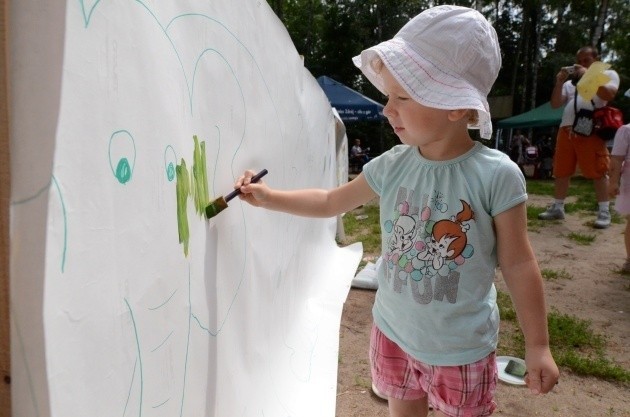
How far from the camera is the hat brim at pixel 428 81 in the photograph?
1.22 meters

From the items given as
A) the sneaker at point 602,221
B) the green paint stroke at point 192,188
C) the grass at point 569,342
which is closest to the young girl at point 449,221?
the green paint stroke at point 192,188

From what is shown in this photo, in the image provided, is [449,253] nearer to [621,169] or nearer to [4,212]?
[4,212]

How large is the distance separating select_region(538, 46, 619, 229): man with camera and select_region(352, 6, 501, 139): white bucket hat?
159 inches

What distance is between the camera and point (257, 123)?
5.31ft

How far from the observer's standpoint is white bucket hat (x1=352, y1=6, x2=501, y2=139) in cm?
123

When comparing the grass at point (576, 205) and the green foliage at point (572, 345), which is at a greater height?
the grass at point (576, 205)

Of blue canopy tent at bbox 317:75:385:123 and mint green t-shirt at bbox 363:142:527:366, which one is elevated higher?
blue canopy tent at bbox 317:75:385:123

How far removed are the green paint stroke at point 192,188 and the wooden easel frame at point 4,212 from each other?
0.43 meters

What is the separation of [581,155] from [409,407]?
15.1 ft

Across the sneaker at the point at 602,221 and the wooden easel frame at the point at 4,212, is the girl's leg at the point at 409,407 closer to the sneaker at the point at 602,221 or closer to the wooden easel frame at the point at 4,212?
the wooden easel frame at the point at 4,212

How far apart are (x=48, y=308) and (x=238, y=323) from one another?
2.70 feet

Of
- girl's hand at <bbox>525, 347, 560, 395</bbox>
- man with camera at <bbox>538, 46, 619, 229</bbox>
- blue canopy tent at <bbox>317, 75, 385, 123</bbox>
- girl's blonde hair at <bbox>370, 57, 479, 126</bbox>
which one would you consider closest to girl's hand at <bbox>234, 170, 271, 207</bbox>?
girl's blonde hair at <bbox>370, 57, 479, 126</bbox>

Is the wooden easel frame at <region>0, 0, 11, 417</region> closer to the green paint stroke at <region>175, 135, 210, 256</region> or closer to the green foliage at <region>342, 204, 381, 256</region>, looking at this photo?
the green paint stroke at <region>175, 135, 210, 256</region>

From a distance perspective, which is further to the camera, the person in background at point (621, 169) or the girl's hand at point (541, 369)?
the person in background at point (621, 169)
